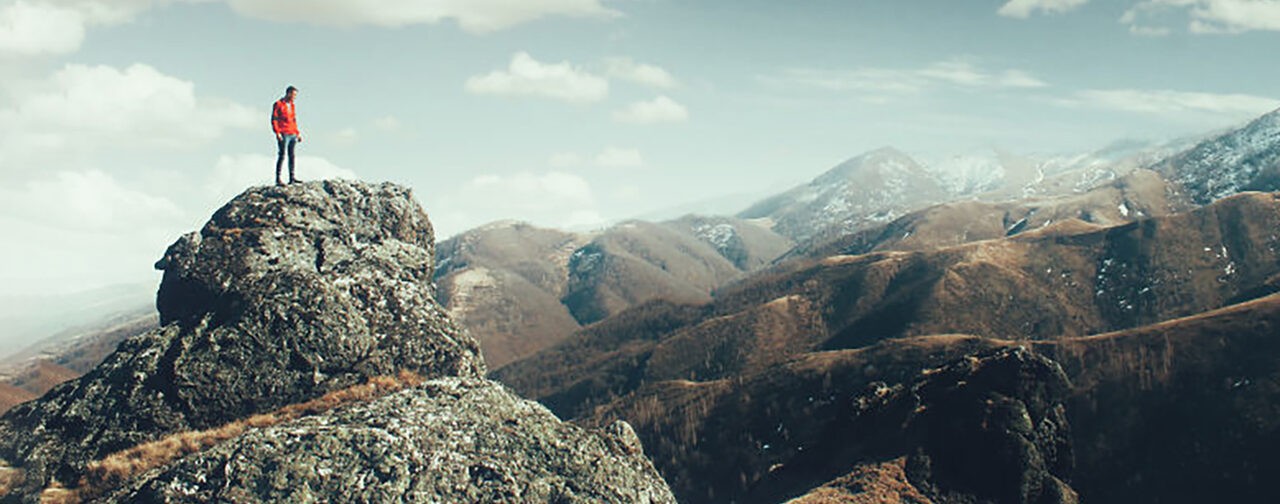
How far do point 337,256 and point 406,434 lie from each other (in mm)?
18786

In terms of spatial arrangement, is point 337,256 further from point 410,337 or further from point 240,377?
point 240,377

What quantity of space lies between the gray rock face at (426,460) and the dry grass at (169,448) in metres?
2.99

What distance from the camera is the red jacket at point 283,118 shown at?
50.8 m

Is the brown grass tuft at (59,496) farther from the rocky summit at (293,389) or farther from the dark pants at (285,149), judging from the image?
the dark pants at (285,149)

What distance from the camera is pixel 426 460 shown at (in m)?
31.8

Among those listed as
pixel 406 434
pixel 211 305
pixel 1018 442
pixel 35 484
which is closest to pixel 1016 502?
pixel 1018 442

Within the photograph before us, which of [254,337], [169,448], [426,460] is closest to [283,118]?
[254,337]

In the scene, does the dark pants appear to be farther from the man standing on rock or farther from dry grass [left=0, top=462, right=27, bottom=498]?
dry grass [left=0, top=462, right=27, bottom=498]

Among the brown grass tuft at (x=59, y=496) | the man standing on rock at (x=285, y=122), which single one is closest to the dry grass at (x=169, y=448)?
the brown grass tuft at (x=59, y=496)

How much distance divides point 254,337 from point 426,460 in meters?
12.5

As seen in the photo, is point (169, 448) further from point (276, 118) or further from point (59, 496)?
point (276, 118)

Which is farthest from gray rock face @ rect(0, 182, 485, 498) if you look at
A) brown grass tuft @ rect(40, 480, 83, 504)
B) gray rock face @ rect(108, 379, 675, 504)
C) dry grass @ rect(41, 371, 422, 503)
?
gray rock face @ rect(108, 379, 675, 504)

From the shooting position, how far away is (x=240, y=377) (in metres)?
36.9

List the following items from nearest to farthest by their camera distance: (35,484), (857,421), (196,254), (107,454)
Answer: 1. (35,484)
2. (107,454)
3. (196,254)
4. (857,421)
